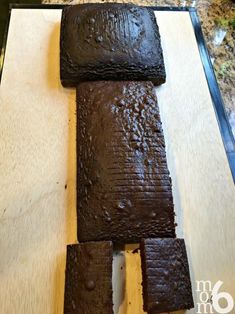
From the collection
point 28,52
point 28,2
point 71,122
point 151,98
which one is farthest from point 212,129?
point 28,2

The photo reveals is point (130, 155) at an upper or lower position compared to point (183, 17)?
lower

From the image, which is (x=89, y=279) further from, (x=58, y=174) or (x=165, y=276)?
(x=58, y=174)

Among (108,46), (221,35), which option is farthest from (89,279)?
(221,35)

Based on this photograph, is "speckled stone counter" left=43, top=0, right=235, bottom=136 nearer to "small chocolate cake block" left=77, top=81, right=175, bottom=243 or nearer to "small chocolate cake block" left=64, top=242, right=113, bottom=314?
"small chocolate cake block" left=77, top=81, right=175, bottom=243

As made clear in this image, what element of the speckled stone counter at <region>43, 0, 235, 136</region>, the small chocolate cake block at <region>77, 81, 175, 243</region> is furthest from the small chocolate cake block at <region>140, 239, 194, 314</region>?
the speckled stone counter at <region>43, 0, 235, 136</region>

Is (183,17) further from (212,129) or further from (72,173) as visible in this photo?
(72,173)

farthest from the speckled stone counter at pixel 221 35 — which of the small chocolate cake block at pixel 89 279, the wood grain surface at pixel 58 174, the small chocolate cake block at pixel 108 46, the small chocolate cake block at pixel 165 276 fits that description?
the small chocolate cake block at pixel 89 279
